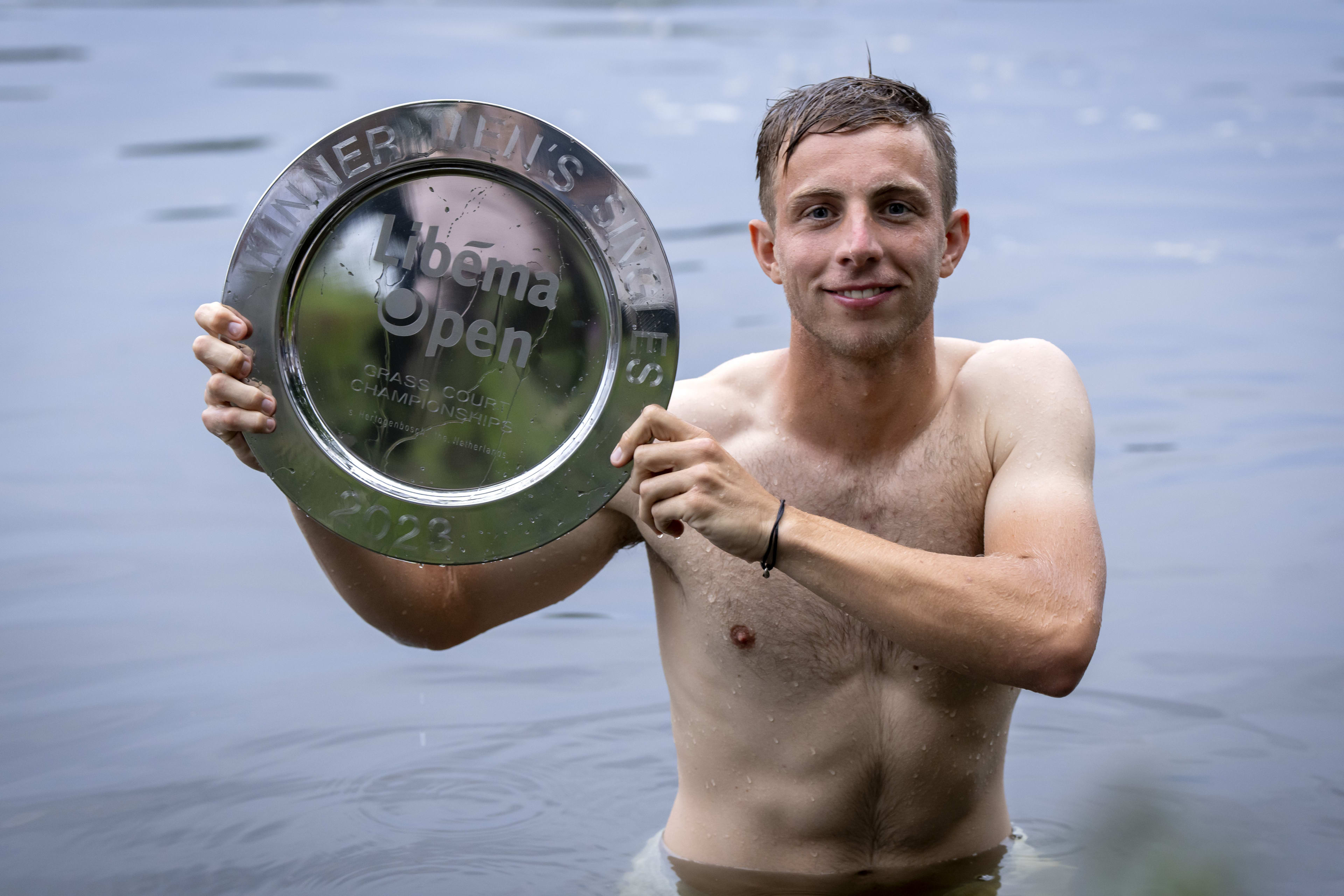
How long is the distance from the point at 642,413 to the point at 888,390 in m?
0.68

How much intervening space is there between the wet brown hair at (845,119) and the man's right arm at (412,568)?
0.72m

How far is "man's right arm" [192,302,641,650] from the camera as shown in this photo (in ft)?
6.63

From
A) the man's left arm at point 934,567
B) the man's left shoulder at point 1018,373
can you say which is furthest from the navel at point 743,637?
the man's left shoulder at point 1018,373

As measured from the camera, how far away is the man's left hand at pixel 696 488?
1.98 meters

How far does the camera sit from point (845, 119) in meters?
2.38

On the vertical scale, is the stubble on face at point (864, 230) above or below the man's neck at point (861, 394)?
above

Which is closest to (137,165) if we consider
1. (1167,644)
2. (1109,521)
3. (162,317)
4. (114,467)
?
(162,317)

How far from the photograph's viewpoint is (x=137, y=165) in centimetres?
1020

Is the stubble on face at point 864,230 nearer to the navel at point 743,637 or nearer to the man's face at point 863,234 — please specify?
the man's face at point 863,234

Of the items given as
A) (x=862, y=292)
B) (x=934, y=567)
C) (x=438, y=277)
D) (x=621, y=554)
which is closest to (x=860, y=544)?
(x=934, y=567)

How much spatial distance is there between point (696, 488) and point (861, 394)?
0.65m

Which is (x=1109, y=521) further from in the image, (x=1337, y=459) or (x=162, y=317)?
(x=162, y=317)

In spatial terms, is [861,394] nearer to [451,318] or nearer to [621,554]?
[451,318]

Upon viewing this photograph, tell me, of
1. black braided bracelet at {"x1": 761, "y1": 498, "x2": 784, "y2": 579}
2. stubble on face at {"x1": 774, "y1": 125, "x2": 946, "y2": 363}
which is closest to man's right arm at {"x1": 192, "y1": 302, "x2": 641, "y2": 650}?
black braided bracelet at {"x1": 761, "y1": 498, "x2": 784, "y2": 579}
